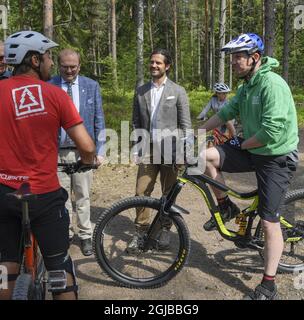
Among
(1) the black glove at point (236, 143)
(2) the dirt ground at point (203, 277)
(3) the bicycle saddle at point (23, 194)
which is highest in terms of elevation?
(3) the bicycle saddle at point (23, 194)

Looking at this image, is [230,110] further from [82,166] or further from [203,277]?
[82,166]

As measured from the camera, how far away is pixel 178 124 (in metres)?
5.14

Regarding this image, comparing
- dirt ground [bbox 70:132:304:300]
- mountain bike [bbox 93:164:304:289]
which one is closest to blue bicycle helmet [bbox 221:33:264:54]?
mountain bike [bbox 93:164:304:289]

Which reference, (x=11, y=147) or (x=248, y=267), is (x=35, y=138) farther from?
(x=248, y=267)

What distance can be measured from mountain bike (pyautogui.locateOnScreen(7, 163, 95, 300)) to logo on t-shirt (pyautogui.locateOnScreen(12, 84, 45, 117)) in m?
0.52

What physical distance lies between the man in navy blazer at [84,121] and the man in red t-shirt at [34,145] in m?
2.00

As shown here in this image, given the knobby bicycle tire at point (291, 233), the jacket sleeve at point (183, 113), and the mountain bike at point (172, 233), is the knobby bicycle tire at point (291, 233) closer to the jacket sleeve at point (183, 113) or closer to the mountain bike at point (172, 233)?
the mountain bike at point (172, 233)

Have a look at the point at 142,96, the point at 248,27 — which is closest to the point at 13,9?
the point at 248,27

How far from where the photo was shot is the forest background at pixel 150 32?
15.5 m

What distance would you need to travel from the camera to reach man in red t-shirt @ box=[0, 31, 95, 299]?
104 inches

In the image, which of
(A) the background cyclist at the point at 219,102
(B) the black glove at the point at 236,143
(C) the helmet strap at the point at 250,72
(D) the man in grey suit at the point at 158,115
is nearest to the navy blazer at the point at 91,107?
(D) the man in grey suit at the point at 158,115

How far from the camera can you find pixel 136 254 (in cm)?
479

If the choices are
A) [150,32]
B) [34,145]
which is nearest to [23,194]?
[34,145]

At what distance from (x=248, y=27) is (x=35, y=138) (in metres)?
49.1
